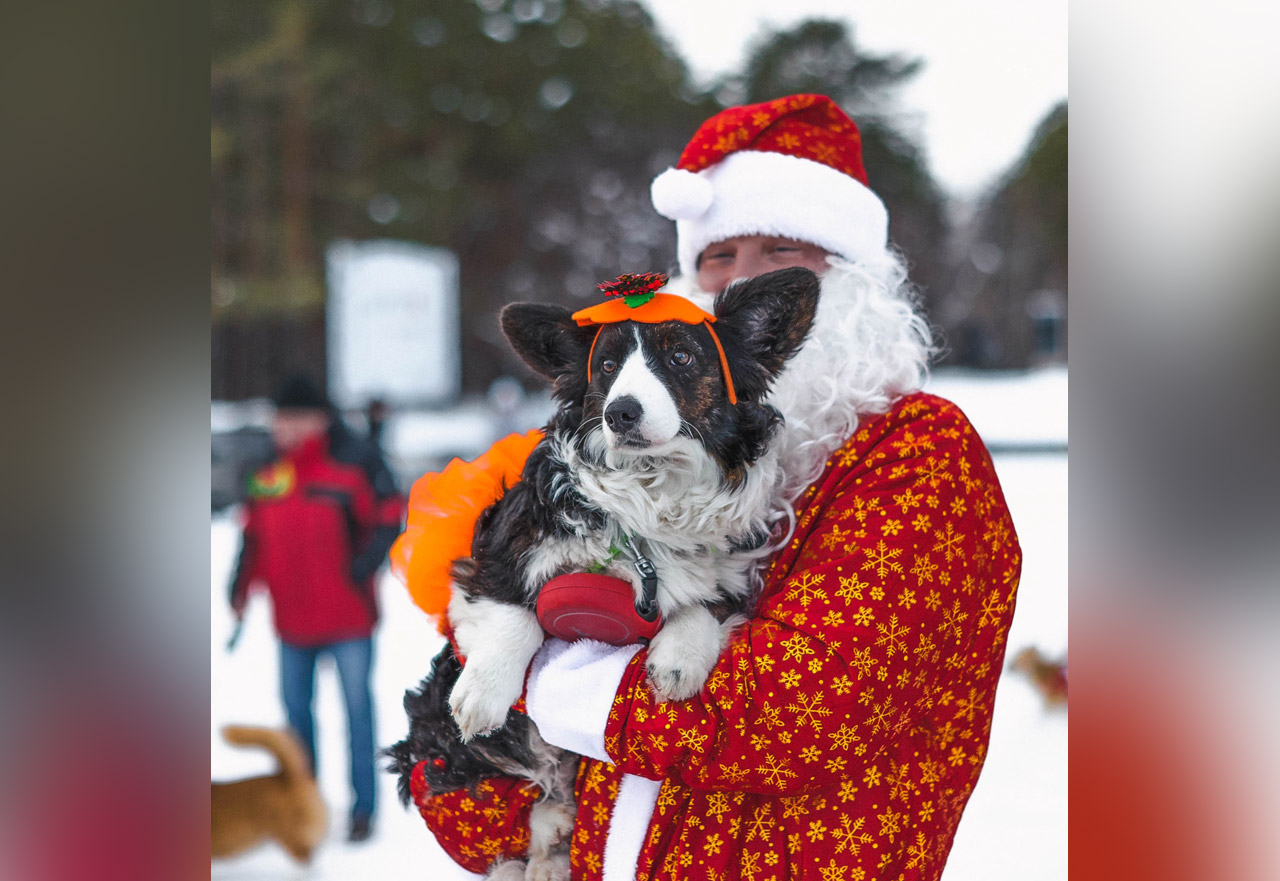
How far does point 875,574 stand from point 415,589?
1.00 meters

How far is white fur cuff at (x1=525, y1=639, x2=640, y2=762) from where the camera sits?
1391 millimetres

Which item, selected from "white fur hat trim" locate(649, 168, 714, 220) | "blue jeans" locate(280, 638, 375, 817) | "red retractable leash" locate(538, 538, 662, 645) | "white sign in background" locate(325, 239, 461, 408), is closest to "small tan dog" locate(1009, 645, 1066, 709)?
"blue jeans" locate(280, 638, 375, 817)

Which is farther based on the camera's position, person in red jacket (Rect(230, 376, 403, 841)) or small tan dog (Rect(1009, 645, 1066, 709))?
small tan dog (Rect(1009, 645, 1066, 709))

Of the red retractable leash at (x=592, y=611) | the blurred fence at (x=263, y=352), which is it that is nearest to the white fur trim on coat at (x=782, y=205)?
the red retractable leash at (x=592, y=611)

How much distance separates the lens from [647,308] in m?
1.58

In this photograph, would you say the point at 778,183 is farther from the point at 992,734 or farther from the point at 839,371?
the point at 992,734

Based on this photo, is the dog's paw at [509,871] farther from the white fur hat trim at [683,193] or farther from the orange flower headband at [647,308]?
the white fur hat trim at [683,193]

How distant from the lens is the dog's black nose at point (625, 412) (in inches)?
59.3

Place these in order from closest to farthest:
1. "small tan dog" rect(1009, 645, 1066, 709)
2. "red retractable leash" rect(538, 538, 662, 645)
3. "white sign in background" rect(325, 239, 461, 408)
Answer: "red retractable leash" rect(538, 538, 662, 645) < "small tan dog" rect(1009, 645, 1066, 709) < "white sign in background" rect(325, 239, 461, 408)

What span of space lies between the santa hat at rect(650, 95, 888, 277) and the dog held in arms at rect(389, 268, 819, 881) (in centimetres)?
36

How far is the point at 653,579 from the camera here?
5.27ft

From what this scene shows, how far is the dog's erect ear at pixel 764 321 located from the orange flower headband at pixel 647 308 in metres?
0.03

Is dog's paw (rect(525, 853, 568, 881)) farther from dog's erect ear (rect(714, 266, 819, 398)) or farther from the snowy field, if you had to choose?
dog's erect ear (rect(714, 266, 819, 398))

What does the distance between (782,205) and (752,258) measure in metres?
0.12
